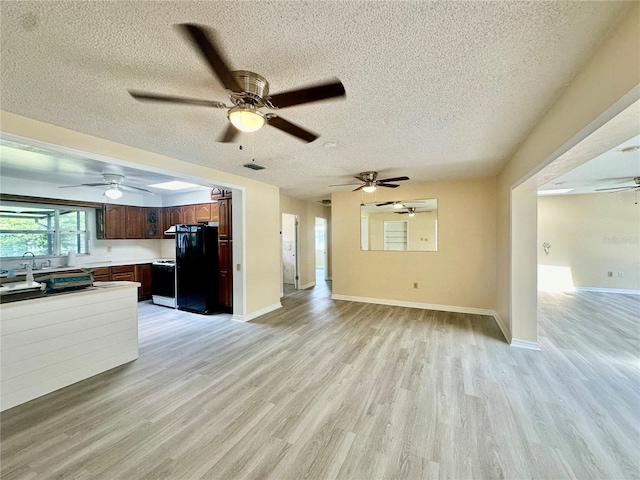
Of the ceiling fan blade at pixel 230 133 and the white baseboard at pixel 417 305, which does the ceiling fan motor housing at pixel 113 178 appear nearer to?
the ceiling fan blade at pixel 230 133

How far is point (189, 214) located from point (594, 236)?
10169 millimetres

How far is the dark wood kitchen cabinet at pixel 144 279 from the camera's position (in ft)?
19.6

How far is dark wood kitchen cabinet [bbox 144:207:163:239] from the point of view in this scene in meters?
6.35

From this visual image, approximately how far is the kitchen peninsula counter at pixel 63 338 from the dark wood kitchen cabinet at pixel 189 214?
2950 millimetres

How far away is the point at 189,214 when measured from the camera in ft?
19.6

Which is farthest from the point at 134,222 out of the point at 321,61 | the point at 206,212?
the point at 321,61

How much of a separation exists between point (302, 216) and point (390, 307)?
3592mm

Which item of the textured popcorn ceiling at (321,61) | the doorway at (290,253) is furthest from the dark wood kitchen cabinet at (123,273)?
the textured popcorn ceiling at (321,61)

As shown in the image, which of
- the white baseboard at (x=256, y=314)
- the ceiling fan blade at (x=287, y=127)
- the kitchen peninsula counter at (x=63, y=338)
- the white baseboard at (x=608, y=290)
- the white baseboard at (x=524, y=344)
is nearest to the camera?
the ceiling fan blade at (x=287, y=127)

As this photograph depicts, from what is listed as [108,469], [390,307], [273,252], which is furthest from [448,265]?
[108,469]

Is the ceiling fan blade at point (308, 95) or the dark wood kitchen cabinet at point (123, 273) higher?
the ceiling fan blade at point (308, 95)

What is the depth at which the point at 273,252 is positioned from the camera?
17.6 ft

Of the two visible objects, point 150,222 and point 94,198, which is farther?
point 150,222

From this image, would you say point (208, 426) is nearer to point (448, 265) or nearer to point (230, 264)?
point (230, 264)
